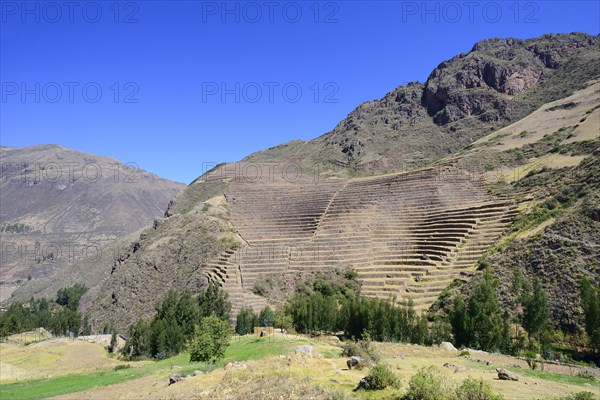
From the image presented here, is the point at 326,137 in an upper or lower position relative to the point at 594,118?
upper

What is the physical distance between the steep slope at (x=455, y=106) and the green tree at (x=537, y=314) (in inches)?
2525

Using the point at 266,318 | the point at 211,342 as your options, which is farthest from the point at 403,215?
the point at 211,342

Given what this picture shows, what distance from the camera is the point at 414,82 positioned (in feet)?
398

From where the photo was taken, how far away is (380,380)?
12.6 meters

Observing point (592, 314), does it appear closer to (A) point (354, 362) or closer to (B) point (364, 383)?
(A) point (354, 362)

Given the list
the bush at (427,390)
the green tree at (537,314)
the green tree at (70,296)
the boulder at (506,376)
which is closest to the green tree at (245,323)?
the green tree at (537,314)

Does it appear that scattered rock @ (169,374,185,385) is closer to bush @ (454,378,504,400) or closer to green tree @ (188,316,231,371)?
green tree @ (188,316,231,371)

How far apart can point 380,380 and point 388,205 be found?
1705 inches

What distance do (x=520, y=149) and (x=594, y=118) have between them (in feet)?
33.0

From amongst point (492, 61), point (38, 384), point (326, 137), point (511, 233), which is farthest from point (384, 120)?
point (38, 384)

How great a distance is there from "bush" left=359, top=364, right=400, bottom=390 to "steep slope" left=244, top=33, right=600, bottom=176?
77246 millimetres

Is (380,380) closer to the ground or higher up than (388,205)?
closer to the ground

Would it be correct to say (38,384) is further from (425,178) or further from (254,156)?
(254,156)

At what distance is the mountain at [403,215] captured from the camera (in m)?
37.0
